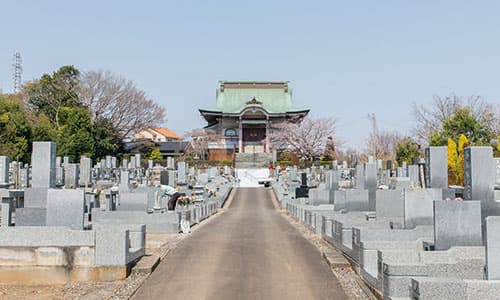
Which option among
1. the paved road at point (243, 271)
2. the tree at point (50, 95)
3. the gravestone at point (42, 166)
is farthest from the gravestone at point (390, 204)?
the tree at point (50, 95)

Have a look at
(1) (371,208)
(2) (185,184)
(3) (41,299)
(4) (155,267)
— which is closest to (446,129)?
(2) (185,184)

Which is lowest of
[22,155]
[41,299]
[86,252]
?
[41,299]

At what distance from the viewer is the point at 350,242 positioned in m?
10.9

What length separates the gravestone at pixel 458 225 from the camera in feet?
26.8

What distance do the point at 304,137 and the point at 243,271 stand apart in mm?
57708

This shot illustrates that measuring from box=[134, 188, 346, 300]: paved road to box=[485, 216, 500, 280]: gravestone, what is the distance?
213cm

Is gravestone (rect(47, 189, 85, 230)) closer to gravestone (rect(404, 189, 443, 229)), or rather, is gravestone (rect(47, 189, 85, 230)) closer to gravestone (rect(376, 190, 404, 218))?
gravestone (rect(404, 189, 443, 229))

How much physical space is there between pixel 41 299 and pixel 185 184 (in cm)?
2236

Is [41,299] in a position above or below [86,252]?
below

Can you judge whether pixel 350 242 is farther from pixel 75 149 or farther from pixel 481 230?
pixel 75 149

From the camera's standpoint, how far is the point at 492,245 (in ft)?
22.0

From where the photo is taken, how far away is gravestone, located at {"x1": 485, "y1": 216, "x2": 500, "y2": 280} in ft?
22.0

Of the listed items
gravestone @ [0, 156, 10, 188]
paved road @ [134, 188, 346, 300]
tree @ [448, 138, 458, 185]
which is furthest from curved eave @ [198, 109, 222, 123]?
paved road @ [134, 188, 346, 300]

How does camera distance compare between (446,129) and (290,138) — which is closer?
(446,129)
